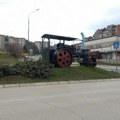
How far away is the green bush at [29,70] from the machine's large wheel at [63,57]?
2.61m

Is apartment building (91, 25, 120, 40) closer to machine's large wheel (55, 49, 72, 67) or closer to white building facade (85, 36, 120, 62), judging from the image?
white building facade (85, 36, 120, 62)

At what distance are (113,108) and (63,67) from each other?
14694 millimetres

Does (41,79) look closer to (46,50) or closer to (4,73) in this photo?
(4,73)

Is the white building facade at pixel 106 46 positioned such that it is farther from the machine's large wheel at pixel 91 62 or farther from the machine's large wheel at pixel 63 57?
the machine's large wheel at pixel 63 57

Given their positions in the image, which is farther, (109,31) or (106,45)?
(109,31)

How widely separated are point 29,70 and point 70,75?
119 inches

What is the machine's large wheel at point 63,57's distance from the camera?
24.0 metres

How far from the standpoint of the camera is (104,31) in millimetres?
171750

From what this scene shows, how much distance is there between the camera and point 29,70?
2045cm

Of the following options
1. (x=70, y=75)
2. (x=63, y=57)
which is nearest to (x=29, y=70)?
(x=70, y=75)

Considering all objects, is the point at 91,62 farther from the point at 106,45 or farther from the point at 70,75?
the point at 106,45

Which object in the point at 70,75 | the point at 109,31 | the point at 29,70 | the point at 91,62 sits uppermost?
the point at 109,31

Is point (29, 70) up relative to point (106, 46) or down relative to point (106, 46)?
down

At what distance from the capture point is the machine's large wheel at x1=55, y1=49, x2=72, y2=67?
24.0 metres
